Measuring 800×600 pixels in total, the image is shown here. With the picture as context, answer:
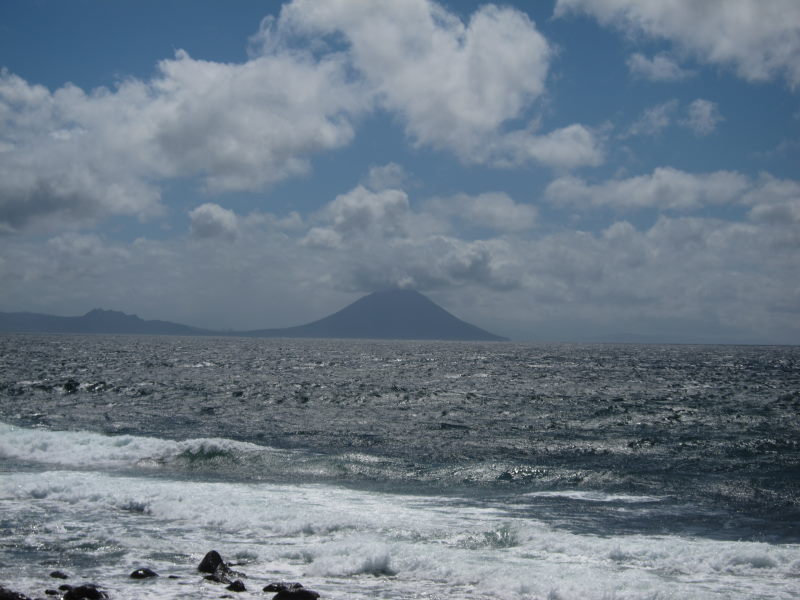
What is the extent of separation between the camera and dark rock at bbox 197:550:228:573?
15453mm

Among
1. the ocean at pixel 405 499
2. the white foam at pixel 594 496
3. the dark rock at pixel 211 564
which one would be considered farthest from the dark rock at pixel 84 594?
the white foam at pixel 594 496

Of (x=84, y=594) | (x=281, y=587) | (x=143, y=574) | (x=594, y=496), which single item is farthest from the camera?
(x=594, y=496)

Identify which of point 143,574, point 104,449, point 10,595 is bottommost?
point 104,449

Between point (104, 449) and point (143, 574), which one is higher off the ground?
point (143, 574)

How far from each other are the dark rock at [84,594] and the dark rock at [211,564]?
7.95ft

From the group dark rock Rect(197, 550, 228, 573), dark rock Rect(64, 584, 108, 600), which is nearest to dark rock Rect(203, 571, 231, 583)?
dark rock Rect(197, 550, 228, 573)

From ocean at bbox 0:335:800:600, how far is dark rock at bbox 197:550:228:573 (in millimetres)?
407

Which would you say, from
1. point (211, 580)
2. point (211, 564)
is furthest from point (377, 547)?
point (211, 580)

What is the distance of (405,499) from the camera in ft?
80.1

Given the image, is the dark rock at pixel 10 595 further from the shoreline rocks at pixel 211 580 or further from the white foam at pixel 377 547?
the white foam at pixel 377 547

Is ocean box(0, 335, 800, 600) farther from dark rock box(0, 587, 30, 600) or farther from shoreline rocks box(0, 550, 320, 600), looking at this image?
dark rock box(0, 587, 30, 600)

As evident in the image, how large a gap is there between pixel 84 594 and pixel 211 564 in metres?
2.95

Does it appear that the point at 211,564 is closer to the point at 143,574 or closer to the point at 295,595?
the point at 143,574

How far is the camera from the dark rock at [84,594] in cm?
1323
